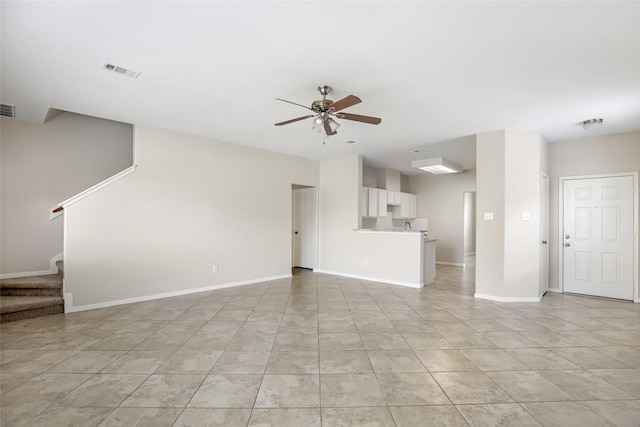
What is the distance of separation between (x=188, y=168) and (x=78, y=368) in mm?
3238

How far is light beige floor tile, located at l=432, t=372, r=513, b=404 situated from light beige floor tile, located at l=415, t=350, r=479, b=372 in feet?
0.26

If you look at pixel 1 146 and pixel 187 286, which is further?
pixel 187 286

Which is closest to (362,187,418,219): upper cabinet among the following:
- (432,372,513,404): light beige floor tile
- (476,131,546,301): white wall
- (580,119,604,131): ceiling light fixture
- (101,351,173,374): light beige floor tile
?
(476,131,546,301): white wall

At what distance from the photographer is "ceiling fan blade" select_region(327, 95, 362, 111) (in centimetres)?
267

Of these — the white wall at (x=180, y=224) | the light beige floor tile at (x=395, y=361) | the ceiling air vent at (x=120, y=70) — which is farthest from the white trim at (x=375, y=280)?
the ceiling air vent at (x=120, y=70)

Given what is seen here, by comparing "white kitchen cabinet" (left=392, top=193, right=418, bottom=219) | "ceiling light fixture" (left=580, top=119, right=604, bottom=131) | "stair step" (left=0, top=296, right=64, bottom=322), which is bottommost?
"stair step" (left=0, top=296, right=64, bottom=322)

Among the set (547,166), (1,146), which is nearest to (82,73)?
(1,146)

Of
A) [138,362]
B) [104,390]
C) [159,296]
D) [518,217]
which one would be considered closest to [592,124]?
[518,217]

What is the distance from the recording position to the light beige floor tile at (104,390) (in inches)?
80.4

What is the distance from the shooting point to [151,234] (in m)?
4.62

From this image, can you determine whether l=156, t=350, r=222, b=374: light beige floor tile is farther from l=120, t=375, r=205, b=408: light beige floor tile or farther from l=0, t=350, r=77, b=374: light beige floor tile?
l=0, t=350, r=77, b=374: light beige floor tile

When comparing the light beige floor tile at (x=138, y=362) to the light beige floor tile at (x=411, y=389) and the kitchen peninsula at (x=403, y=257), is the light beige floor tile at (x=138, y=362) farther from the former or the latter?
the kitchen peninsula at (x=403, y=257)

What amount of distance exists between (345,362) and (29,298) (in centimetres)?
425

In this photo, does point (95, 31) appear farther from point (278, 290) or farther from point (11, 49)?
point (278, 290)
